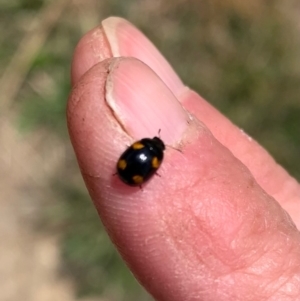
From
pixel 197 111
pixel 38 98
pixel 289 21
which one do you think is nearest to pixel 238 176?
pixel 197 111

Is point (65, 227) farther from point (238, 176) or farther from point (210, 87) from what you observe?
point (238, 176)

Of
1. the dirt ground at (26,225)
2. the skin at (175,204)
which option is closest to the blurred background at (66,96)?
the dirt ground at (26,225)

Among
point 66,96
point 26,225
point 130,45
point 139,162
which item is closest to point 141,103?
point 139,162

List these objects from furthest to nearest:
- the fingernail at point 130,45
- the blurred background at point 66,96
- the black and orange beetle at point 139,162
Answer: the blurred background at point 66,96 < the fingernail at point 130,45 < the black and orange beetle at point 139,162

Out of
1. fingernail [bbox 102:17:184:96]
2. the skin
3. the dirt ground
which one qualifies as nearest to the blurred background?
the dirt ground

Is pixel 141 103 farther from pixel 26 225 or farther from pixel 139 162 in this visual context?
pixel 26 225

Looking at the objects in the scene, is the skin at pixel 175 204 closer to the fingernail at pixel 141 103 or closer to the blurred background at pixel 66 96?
the fingernail at pixel 141 103

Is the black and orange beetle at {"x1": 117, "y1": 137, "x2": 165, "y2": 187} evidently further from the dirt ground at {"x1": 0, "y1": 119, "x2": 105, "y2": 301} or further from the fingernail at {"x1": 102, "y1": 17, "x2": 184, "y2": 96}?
the dirt ground at {"x1": 0, "y1": 119, "x2": 105, "y2": 301}
